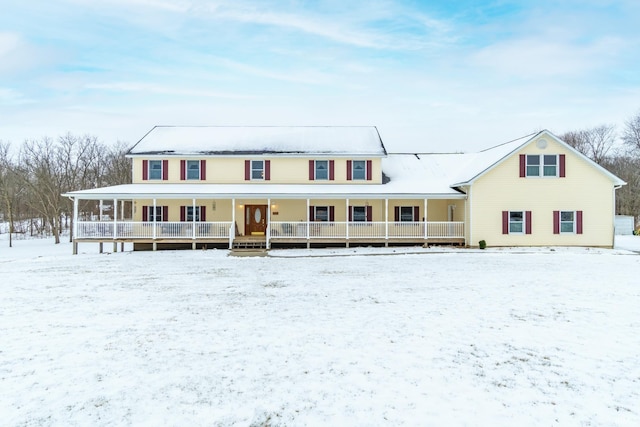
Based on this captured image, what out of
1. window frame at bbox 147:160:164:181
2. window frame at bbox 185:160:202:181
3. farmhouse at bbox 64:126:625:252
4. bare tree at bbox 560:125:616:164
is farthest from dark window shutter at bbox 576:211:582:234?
bare tree at bbox 560:125:616:164

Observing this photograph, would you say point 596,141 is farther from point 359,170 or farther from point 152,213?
point 152,213

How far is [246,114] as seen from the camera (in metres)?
102

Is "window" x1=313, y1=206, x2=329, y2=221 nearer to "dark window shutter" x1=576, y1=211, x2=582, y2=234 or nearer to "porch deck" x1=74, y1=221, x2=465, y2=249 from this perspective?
"porch deck" x1=74, y1=221, x2=465, y2=249

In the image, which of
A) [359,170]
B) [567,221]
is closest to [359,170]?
[359,170]

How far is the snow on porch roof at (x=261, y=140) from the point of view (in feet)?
75.0

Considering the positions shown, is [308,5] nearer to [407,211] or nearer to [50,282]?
[407,211]

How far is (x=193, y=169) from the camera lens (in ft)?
74.8

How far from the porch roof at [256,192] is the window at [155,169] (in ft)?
3.52

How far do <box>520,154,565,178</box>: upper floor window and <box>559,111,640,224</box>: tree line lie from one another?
28.7 meters

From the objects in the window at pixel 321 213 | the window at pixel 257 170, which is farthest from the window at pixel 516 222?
the window at pixel 257 170

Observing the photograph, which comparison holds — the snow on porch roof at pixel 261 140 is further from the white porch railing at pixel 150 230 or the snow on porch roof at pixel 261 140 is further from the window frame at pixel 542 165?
the window frame at pixel 542 165

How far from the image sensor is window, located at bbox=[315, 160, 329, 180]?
2288 centimetres

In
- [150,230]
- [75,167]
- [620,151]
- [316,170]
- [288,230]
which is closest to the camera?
[150,230]

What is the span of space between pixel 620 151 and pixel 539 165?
36.7 meters
